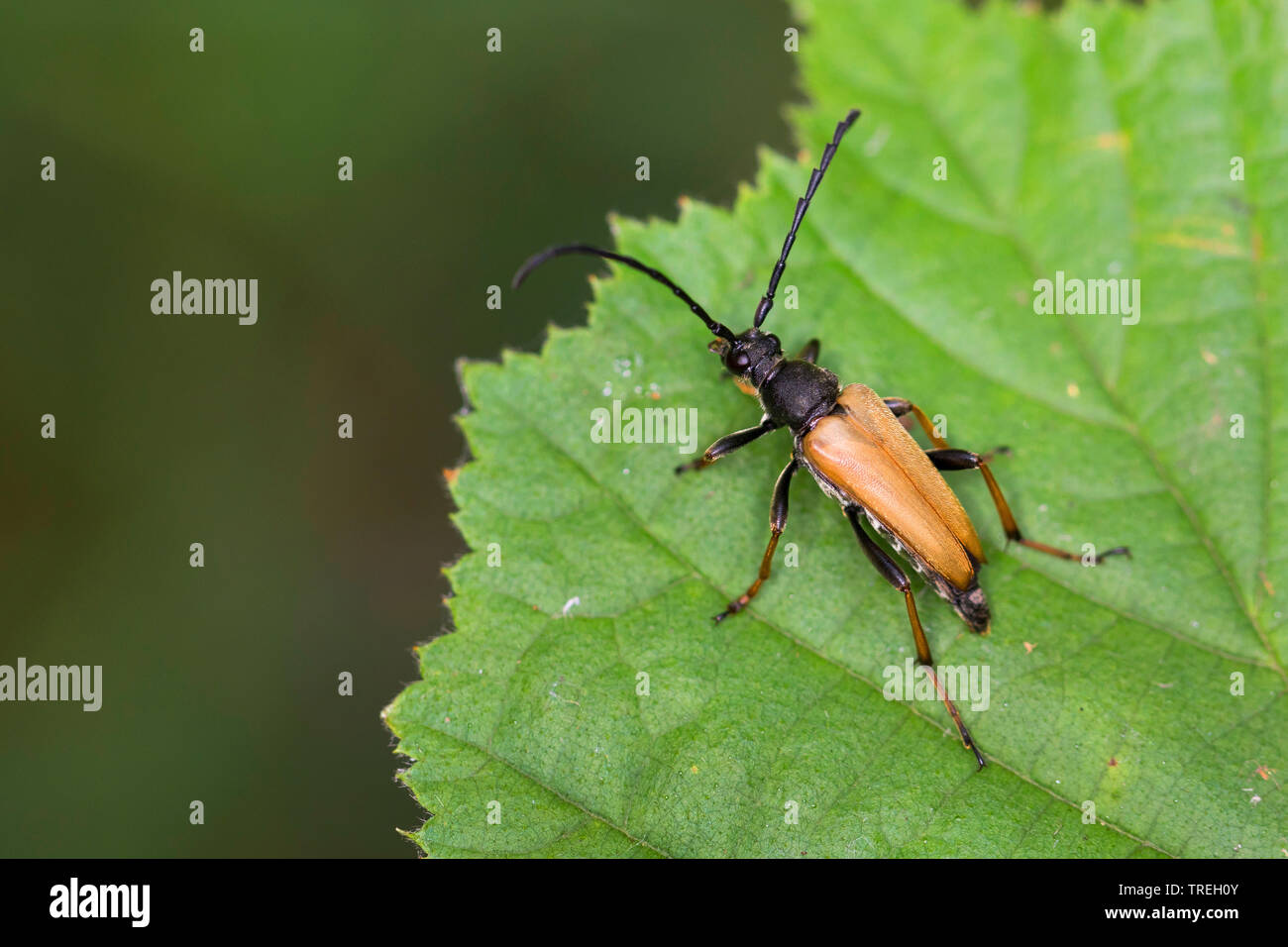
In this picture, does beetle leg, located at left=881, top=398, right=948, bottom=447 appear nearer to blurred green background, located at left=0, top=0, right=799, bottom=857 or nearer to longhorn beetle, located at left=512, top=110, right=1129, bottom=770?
longhorn beetle, located at left=512, top=110, right=1129, bottom=770

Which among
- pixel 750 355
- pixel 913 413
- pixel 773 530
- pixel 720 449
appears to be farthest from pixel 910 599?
pixel 750 355

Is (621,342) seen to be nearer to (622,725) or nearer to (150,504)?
(622,725)

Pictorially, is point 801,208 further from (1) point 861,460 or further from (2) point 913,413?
(1) point 861,460

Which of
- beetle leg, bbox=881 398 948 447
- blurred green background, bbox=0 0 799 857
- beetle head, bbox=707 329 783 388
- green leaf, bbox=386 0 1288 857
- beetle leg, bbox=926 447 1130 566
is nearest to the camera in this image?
green leaf, bbox=386 0 1288 857

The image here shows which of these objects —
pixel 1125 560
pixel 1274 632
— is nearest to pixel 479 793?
pixel 1125 560

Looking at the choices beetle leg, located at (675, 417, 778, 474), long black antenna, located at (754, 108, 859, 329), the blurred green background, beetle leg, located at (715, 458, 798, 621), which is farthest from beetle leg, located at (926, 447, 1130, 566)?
the blurred green background

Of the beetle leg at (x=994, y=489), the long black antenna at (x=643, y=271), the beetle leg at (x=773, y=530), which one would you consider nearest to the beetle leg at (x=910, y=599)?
the beetle leg at (x=773, y=530)
